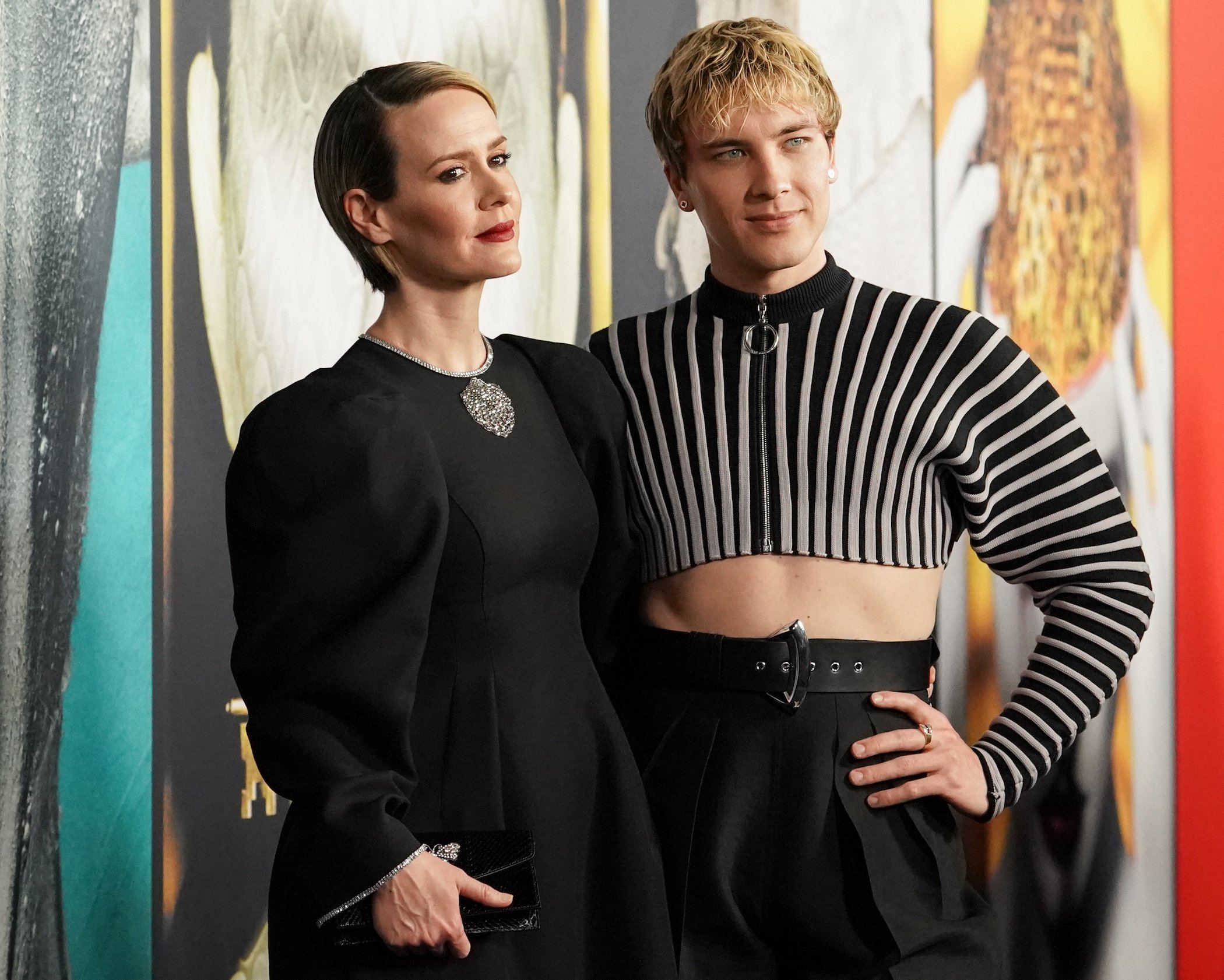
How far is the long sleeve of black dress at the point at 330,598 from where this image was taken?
4.56 ft

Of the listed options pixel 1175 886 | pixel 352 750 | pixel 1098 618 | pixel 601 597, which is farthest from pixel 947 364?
pixel 1175 886

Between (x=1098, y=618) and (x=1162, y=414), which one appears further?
(x=1162, y=414)

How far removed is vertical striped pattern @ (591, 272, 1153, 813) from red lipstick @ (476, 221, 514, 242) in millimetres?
303

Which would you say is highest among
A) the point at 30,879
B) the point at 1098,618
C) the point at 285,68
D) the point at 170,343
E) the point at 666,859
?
the point at 285,68

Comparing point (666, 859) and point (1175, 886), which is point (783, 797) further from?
point (1175, 886)

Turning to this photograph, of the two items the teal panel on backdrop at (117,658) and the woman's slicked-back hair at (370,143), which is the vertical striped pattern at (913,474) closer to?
the woman's slicked-back hair at (370,143)

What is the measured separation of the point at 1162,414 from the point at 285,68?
1.62 m

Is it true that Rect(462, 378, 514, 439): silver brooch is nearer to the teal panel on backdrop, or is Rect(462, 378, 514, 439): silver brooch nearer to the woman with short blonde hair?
the woman with short blonde hair

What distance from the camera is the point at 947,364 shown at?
5.57ft

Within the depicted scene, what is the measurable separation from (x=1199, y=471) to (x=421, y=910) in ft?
5.52

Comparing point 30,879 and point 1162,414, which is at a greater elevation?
point 1162,414

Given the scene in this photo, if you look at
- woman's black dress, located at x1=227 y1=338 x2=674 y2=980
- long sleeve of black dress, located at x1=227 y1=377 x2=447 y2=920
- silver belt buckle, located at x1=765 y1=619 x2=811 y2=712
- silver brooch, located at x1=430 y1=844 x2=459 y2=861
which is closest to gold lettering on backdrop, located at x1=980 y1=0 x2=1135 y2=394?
silver belt buckle, located at x1=765 y1=619 x2=811 y2=712

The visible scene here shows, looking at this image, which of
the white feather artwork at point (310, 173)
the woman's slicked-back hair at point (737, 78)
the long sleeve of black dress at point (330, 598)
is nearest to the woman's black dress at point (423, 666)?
the long sleeve of black dress at point (330, 598)

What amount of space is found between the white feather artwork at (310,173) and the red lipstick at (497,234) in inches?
32.8
